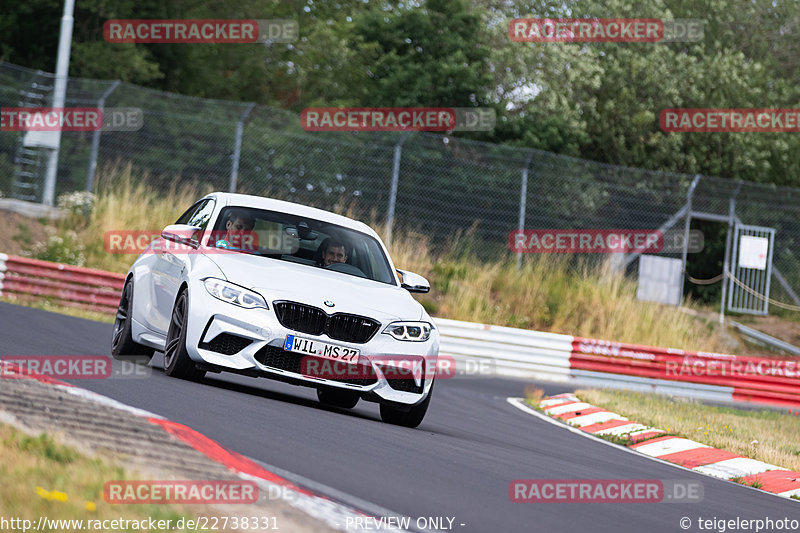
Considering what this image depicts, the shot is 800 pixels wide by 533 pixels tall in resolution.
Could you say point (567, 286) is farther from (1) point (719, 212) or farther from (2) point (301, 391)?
(2) point (301, 391)

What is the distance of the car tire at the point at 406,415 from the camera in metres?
9.05

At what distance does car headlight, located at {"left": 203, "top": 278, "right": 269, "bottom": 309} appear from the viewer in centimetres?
838

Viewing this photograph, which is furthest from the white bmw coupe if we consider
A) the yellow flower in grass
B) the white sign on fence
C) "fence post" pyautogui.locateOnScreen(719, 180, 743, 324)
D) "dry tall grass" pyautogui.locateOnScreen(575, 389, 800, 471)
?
the white sign on fence

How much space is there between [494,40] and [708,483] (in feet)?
90.0

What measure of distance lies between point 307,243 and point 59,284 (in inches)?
395

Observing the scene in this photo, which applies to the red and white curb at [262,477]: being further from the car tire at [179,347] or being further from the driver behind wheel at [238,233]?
the driver behind wheel at [238,233]

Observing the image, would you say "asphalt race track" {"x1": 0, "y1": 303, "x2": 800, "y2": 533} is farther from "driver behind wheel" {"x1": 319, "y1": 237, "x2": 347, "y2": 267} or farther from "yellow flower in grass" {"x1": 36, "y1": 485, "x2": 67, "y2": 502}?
"yellow flower in grass" {"x1": 36, "y1": 485, "x2": 67, "y2": 502}

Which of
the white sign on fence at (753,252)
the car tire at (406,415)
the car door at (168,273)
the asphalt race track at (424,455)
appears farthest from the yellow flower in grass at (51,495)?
the white sign on fence at (753,252)

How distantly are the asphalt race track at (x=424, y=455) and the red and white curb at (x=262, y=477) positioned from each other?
0.24 metres

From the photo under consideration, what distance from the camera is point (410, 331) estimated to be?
8781 millimetres

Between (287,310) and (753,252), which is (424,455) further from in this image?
(753,252)

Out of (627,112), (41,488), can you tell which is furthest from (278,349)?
(627,112)

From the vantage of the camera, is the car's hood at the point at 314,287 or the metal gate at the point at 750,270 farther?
the metal gate at the point at 750,270

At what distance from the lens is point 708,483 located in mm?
8773
